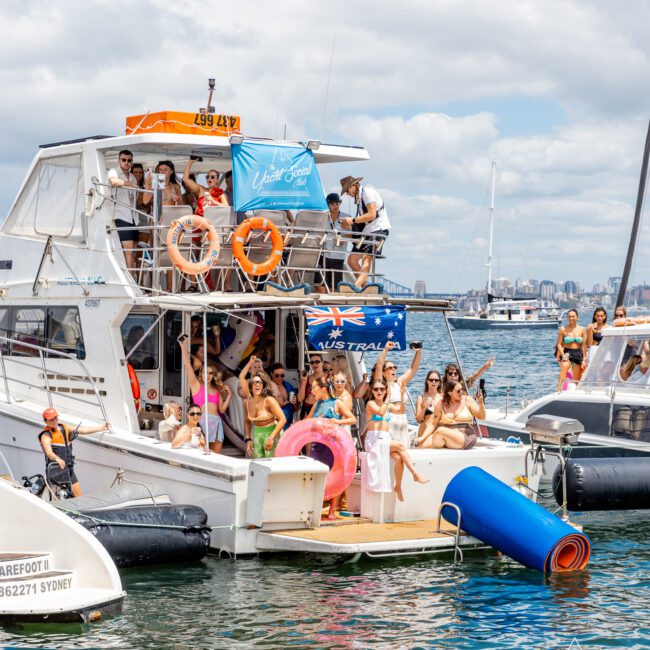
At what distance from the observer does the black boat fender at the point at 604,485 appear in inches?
548

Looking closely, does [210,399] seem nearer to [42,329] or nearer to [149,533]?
[149,533]

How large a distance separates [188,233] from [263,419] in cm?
233

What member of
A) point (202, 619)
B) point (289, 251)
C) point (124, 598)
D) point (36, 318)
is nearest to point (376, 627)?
point (202, 619)

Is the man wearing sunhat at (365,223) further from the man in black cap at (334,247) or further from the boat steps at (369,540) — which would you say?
the boat steps at (369,540)

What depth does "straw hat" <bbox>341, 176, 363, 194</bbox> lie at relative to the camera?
15.3 m

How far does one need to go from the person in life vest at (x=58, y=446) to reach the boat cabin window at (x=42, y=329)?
4.41 feet

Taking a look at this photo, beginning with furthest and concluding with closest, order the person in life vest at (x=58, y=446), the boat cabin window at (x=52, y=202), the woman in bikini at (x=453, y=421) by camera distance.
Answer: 1. the boat cabin window at (x=52, y=202)
2. the woman in bikini at (x=453, y=421)
3. the person in life vest at (x=58, y=446)

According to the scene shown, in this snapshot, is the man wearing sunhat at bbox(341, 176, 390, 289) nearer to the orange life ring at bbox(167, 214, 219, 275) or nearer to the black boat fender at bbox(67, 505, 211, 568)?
the orange life ring at bbox(167, 214, 219, 275)

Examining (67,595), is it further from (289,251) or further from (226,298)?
(289,251)

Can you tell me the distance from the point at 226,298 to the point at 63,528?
3.34m

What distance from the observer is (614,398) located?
18.1 metres

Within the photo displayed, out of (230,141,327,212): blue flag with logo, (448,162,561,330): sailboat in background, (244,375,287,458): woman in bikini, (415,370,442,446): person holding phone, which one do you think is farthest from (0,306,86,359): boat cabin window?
(448,162,561,330): sailboat in background

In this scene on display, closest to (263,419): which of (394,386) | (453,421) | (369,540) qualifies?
(394,386)

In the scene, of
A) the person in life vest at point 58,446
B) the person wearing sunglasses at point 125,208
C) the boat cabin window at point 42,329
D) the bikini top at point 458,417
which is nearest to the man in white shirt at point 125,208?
the person wearing sunglasses at point 125,208
